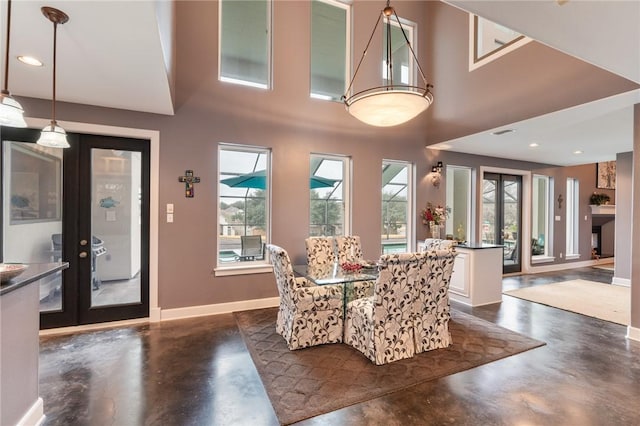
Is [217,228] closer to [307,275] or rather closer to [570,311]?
[307,275]

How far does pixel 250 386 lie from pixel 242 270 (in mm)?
2016

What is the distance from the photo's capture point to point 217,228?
4.12m

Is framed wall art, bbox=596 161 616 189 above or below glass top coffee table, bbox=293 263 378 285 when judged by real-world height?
Answer: above

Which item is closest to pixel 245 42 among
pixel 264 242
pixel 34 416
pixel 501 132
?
pixel 264 242

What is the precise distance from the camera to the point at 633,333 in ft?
11.0

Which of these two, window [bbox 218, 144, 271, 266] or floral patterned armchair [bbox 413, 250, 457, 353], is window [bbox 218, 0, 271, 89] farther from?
floral patterned armchair [bbox 413, 250, 457, 353]

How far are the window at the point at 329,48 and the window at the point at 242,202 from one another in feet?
4.81

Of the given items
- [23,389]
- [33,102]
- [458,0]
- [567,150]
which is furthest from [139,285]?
[567,150]

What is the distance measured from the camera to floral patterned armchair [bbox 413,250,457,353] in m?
2.73

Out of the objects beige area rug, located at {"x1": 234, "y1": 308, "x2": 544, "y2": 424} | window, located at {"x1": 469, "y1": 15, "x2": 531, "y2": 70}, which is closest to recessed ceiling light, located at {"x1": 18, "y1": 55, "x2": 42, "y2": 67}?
beige area rug, located at {"x1": 234, "y1": 308, "x2": 544, "y2": 424}

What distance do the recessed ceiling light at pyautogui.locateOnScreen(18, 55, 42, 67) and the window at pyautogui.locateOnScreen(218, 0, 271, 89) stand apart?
206cm

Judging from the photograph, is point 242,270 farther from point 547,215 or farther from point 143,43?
point 547,215

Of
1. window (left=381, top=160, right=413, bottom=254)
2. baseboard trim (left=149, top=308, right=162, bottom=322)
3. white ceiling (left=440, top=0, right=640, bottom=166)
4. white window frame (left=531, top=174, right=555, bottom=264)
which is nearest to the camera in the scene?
white ceiling (left=440, top=0, right=640, bottom=166)

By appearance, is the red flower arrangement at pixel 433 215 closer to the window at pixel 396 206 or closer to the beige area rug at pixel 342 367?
the window at pixel 396 206
